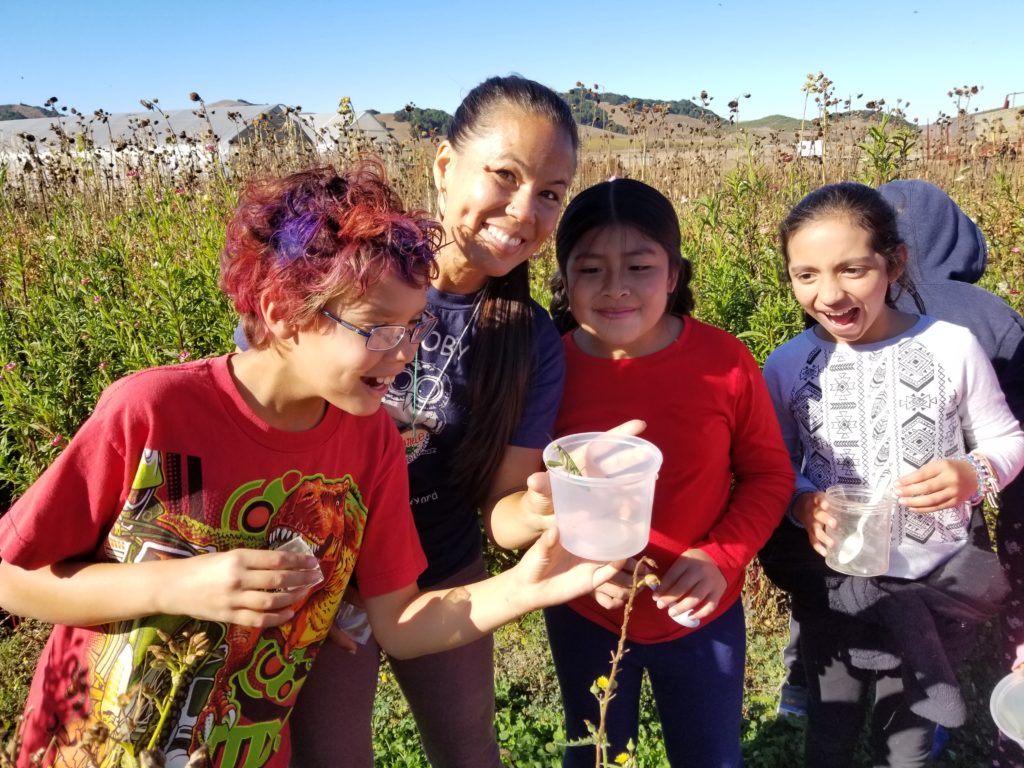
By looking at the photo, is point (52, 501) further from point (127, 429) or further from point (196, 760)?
point (196, 760)

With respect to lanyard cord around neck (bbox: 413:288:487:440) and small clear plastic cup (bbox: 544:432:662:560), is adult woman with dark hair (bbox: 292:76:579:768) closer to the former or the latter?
lanyard cord around neck (bbox: 413:288:487:440)

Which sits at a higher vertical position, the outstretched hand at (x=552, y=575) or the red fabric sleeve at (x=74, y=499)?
the red fabric sleeve at (x=74, y=499)

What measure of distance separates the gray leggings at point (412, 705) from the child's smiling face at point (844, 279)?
47.2 inches

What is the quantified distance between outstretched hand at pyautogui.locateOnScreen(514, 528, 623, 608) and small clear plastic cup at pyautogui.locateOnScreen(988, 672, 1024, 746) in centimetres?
102

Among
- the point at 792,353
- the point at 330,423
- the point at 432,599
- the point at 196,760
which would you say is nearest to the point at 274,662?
the point at 432,599

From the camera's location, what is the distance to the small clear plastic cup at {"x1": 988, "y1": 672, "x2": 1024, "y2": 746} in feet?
5.36

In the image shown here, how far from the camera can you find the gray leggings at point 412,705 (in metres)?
1.69

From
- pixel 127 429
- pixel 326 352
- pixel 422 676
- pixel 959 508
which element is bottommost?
pixel 422 676

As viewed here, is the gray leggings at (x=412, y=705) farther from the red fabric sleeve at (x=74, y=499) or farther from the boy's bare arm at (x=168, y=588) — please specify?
the red fabric sleeve at (x=74, y=499)

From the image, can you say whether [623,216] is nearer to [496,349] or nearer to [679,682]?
[496,349]

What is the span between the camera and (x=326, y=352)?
1310mm

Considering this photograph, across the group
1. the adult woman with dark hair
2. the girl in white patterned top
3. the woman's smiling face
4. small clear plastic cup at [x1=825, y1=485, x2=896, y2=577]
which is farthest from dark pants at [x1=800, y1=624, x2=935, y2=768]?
the woman's smiling face

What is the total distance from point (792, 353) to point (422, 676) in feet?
4.60

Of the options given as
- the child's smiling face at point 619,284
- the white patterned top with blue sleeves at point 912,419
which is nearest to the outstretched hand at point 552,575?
the child's smiling face at point 619,284
